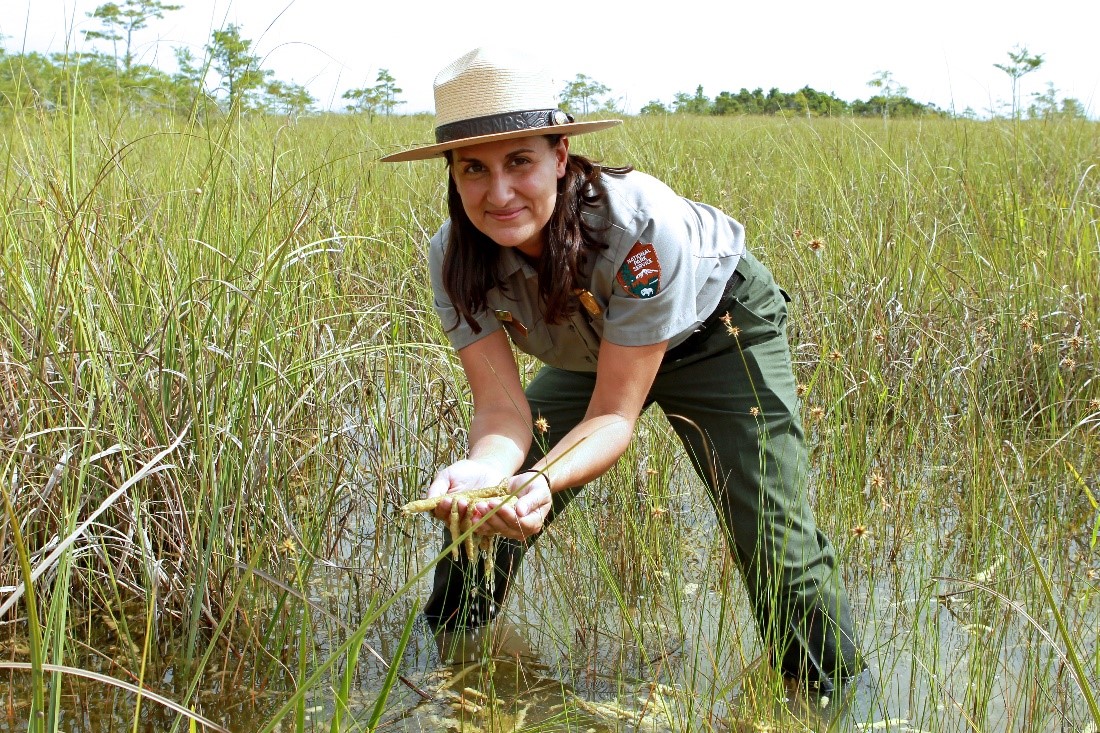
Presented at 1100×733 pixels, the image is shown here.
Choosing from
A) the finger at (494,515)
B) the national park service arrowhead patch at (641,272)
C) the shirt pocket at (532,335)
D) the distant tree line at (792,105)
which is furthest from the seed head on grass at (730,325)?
the distant tree line at (792,105)

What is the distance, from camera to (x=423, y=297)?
3709mm

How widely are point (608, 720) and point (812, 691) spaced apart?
1.52 feet

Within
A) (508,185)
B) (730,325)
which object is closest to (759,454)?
(730,325)

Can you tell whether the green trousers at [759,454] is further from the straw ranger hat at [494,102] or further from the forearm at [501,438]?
the straw ranger hat at [494,102]

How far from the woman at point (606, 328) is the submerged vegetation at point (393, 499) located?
0.16 metres

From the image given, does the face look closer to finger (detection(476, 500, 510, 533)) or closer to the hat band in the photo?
the hat band

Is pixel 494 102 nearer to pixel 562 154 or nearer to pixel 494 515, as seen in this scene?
pixel 562 154

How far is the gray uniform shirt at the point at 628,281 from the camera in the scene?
209 centimetres

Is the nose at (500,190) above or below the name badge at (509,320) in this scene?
above

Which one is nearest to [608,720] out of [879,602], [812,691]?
[812,691]

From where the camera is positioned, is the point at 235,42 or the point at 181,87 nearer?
the point at 235,42

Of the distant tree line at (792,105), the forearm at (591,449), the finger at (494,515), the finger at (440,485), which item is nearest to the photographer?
the finger at (494,515)

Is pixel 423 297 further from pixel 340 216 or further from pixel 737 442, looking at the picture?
pixel 737 442

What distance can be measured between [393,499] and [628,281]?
3.67 feet
